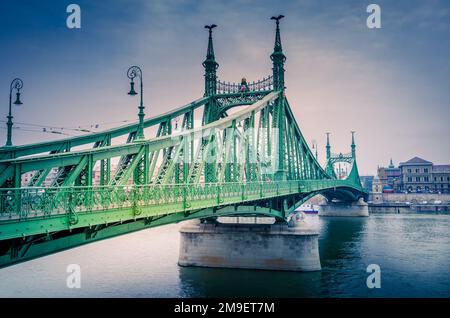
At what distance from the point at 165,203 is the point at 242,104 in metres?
27.1

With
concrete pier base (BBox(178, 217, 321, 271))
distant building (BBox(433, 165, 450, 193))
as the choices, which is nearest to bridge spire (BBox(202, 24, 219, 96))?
concrete pier base (BBox(178, 217, 321, 271))

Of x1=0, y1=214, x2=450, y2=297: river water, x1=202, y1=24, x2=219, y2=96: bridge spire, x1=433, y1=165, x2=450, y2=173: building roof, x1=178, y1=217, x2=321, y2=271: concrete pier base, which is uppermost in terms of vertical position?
x1=202, y1=24, x2=219, y2=96: bridge spire

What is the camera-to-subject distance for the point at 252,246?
127 feet

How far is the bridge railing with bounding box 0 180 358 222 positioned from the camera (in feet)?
42.9

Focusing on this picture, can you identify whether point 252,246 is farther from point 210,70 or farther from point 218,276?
point 210,70

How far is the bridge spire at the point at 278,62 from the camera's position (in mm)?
47938

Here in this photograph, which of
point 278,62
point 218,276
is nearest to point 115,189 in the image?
point 218,276

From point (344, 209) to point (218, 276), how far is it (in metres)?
77.1

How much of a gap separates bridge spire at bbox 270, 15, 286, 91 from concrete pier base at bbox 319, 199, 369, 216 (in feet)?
218

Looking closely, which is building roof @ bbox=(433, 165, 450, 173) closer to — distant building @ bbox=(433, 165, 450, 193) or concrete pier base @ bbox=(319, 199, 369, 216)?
distant building @ bbox=(433, 165, 450, 193)

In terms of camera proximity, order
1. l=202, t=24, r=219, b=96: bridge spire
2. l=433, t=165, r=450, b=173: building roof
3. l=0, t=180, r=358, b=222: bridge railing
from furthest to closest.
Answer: l=433, t=165, r=450, b=173: building roof, l=202, t=24, r=219, b=96: bridge spire, l=0, t=180, r=358, b=222: bridge railing
